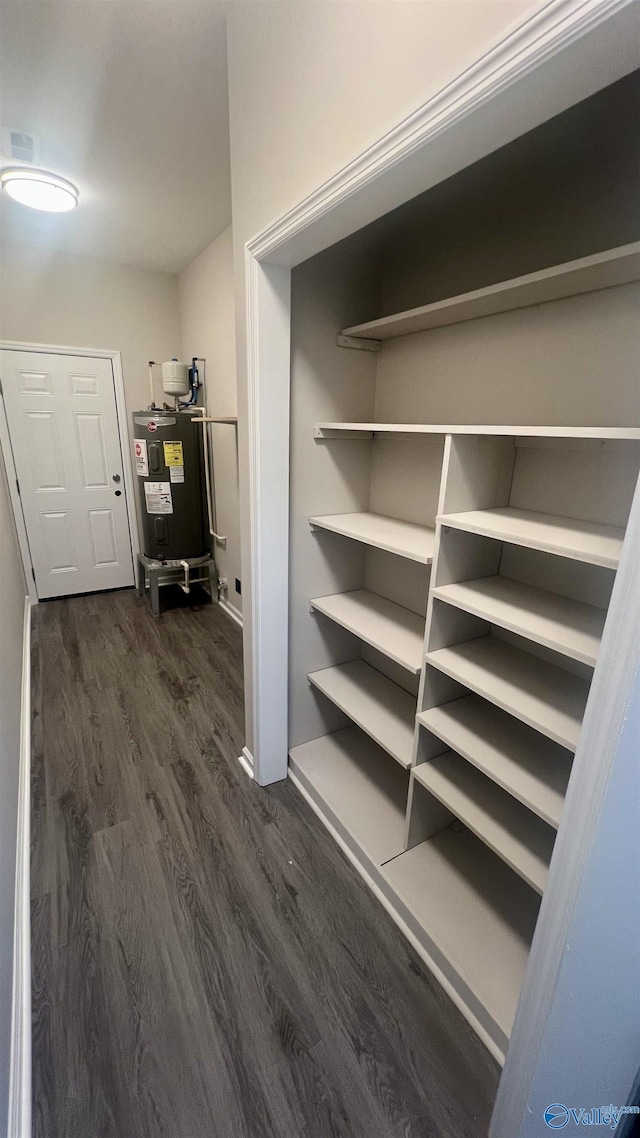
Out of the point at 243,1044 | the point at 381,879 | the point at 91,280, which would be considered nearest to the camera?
the point at 243,1044

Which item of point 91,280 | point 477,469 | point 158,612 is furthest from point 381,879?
point 91,280

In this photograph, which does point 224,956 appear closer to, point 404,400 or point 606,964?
point 606,964

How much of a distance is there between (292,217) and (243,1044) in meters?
2.19

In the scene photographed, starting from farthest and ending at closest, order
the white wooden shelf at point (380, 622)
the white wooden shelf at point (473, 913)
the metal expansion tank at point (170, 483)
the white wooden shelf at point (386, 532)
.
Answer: the metal expansion tank at point (170, 483), the white wooden shelf at point (380, 622), the white wooden shelf at point (386, 532), the white wooden shelf at point (473, 913)

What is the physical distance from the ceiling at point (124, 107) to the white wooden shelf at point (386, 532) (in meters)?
1.67

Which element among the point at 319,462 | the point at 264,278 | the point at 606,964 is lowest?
the point at 606,964

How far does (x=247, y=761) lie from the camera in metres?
2.11

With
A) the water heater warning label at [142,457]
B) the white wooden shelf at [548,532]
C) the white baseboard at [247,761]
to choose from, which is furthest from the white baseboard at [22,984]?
the water heater warning label at [142,457]

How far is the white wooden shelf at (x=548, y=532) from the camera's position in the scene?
3.03 feet

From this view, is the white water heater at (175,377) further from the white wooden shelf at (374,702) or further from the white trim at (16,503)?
the white wooden shelf at (374,702)

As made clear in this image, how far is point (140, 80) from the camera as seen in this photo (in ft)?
5.58

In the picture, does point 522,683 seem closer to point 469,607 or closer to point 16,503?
point 469,607

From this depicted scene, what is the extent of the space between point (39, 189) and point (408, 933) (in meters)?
3.79

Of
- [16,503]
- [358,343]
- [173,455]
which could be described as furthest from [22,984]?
[16,503]
